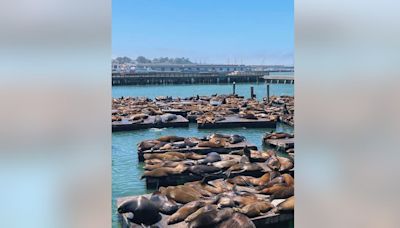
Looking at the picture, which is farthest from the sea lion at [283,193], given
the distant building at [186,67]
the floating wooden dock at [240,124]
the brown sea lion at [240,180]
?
the distant building at [186,67]

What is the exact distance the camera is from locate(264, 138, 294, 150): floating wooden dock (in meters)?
7.92

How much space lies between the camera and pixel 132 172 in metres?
6.53

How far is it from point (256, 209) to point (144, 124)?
6889mm

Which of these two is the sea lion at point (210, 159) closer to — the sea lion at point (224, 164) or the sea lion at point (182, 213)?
the sea lion at point (224, 164)

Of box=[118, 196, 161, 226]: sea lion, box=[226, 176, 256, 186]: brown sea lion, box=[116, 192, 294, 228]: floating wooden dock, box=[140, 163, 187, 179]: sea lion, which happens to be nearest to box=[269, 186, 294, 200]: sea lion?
box=[116, 192, 294, 228]: floating wooden dock

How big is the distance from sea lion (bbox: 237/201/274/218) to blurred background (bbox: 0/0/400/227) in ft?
8.52

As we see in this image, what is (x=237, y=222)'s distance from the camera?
339cm

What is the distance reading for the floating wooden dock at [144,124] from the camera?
10078mm
